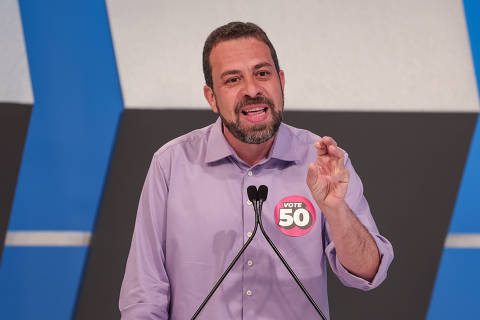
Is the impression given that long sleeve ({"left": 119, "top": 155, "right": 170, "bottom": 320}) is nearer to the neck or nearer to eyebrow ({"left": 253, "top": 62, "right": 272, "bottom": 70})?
the neck

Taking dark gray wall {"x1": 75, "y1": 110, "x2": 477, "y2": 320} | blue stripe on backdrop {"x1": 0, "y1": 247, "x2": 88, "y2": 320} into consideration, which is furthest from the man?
blue stripe on backdrop {"x1": 0, "y1": 247, "x2": 88, "y2": 320}

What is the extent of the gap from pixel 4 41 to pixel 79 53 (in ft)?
1.06

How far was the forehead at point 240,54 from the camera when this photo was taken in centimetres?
182

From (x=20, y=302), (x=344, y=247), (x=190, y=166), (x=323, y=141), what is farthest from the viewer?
(x=20, y=302)

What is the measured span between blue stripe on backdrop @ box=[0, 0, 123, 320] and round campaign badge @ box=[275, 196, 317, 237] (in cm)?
100

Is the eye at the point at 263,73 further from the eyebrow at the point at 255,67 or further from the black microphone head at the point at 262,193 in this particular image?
the black microphone head at the point at 262,193

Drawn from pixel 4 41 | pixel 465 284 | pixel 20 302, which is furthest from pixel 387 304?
pixel 4 41

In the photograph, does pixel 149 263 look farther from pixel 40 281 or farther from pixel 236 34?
pixel 40 281

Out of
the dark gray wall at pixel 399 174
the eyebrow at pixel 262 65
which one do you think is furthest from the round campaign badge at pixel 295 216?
the dark gray wall at pixel 399 174

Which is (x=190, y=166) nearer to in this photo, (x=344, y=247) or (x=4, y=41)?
(x=344, y=247)

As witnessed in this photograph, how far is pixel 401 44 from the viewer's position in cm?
251

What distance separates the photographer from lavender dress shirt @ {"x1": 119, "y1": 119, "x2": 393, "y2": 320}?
1704 mm

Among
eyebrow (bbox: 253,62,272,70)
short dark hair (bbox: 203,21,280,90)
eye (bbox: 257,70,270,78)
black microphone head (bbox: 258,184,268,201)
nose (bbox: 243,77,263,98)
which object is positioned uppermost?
short dark hair (bbox: 203,21,280,90)

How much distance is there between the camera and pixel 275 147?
1.83 meters
